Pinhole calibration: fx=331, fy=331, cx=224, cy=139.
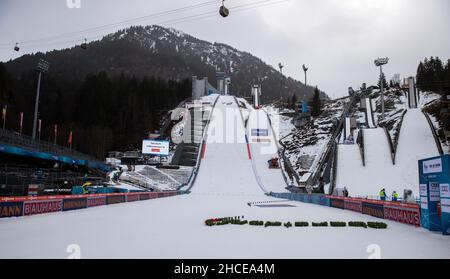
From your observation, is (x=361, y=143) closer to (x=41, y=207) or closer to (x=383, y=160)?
(x=383, y=160)

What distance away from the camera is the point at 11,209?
14047 millimetres

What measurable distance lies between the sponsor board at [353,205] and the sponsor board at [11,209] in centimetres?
1711

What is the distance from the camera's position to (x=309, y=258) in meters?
6.75

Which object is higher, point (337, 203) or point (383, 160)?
point (383, 160)

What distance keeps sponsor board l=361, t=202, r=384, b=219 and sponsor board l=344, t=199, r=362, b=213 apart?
52 centimetres

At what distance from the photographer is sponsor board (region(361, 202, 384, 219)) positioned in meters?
15.9

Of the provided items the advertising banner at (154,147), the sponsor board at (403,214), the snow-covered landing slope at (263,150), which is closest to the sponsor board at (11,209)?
the sponsor board at (403,214)

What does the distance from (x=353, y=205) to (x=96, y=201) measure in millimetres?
16283

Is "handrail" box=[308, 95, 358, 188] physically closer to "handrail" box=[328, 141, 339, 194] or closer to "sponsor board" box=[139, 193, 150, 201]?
"handrail" box=[328, 141, 339, 194]

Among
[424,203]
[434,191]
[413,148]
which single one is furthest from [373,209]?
[413,148]

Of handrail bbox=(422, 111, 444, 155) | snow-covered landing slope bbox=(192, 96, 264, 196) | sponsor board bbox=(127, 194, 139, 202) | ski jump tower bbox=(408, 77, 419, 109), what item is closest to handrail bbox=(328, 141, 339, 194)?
snow-covered landing slope bbox=(192, 96, 264, 196)

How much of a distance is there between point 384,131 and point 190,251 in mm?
45885
